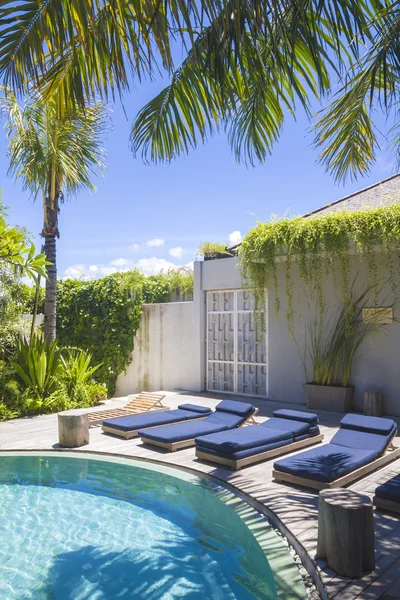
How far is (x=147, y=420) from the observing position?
25.6 ft

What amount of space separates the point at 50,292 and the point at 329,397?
6381 mm

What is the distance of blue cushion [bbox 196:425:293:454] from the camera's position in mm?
5992

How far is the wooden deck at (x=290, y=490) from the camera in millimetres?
3248

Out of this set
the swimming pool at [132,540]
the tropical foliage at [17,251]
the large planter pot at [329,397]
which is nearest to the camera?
the swimming pool at [132,540]

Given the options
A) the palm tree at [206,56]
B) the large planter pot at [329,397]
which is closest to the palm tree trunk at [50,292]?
the large planter pot at [329,397]

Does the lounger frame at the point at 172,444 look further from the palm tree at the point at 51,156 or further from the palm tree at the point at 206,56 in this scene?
the palm tree at the point at 51,156

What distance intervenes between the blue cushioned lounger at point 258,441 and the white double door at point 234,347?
3767mm

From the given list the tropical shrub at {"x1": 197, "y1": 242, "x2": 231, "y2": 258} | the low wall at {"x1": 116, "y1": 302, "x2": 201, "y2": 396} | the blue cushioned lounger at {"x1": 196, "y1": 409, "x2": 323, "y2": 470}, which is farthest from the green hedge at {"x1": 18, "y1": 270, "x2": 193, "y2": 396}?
the blue cushioned lounger at {"x1": 196, "y1": 409, "x2": 323, "y2": 470}

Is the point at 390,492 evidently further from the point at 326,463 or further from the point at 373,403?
the point at 373,403

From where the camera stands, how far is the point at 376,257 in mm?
9305

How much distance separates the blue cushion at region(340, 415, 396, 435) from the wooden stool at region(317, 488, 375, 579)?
125 inches

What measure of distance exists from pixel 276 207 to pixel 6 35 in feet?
23.7

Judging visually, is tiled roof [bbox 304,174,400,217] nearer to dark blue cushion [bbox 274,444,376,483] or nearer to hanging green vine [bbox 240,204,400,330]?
hanging green vine [bbox 240,204,400,330]

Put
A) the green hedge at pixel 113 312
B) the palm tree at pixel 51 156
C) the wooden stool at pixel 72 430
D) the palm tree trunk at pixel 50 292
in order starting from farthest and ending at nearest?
the green hedge at pixel 113 312, the palm tree trunk at pixel 50 292, the palm tree at pixel 51 156, the wooden stool at pixel 72 430
